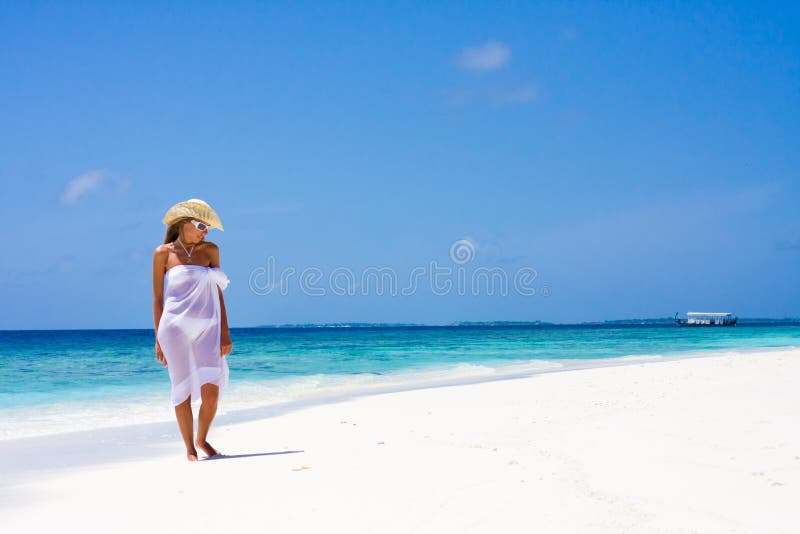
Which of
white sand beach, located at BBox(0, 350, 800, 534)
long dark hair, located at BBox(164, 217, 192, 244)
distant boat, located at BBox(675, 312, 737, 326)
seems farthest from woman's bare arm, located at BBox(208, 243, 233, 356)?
distant boat, located at BBox(675, 312, 737, 326)

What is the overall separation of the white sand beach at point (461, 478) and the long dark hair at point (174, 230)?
1.58 m

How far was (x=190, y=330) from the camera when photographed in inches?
187

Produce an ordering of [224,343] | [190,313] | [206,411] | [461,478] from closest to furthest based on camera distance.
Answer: [461,478] → [190,313] → [206,411] → [224,343]

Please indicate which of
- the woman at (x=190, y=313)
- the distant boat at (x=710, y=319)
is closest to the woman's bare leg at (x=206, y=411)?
the woman at (x=190, y=313)

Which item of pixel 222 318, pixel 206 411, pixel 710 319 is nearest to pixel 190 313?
pixel 222 318

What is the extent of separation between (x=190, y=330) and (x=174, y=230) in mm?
730

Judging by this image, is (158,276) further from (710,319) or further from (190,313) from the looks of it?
(710,319)

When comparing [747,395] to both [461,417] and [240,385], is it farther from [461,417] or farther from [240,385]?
[240,385]

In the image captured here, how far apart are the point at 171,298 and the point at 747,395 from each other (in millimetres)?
6143

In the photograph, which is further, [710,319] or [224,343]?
[710,319]

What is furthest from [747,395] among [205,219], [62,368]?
[62,368]

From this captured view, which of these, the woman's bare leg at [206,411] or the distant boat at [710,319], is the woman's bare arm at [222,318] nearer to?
the woman's bare leg at [206,411]

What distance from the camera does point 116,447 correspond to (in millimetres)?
5852

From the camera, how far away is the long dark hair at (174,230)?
4.82 m
